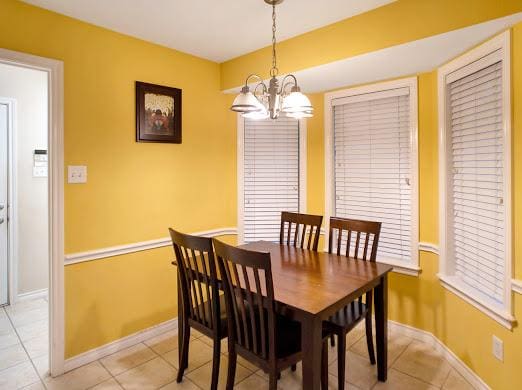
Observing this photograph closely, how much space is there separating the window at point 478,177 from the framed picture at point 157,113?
81.3 inches

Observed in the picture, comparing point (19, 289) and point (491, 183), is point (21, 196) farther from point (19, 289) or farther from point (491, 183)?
point (491, 183)

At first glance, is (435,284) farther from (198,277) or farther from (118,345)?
(118,345)

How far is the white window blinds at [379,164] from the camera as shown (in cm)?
269

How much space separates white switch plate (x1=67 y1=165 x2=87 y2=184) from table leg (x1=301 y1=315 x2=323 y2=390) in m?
1.77

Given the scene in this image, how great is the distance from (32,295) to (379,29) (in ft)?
13.0

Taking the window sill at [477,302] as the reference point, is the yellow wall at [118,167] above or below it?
above

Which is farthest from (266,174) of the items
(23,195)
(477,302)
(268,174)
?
(23,195)

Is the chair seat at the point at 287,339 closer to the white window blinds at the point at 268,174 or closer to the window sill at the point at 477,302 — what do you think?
the window sill at the point at 477,302

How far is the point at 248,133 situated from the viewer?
3279 millimetres

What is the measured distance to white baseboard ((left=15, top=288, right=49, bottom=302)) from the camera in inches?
130

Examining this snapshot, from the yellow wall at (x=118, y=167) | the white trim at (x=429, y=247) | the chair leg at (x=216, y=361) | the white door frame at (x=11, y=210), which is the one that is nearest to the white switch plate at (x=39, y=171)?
the white door frame at (x=11, y=210)

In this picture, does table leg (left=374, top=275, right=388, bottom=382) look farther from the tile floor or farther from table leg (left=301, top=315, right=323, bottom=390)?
table leg (left=301, top=315, right=323, bottom=390)

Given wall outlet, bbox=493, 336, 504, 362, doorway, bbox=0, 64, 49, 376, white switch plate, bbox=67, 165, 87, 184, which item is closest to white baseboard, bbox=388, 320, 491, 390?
wall outlet, bbox=493, 336, 504, 362

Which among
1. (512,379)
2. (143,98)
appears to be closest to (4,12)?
(143,98)
